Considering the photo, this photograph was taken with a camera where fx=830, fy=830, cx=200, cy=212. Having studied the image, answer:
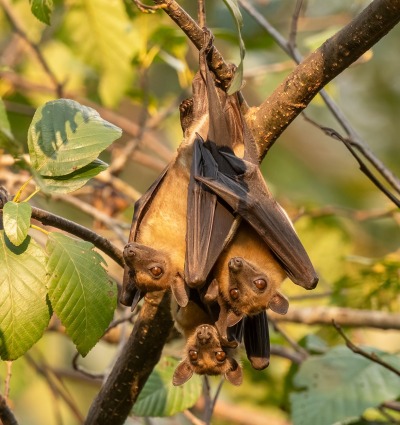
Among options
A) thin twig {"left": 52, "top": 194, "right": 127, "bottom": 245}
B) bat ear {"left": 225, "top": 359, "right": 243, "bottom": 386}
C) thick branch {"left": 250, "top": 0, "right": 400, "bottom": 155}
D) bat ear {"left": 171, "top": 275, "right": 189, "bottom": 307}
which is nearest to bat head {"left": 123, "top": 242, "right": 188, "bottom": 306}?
bat ear {"left": 171, "top": 275, "right": 189, "bottom": 307}

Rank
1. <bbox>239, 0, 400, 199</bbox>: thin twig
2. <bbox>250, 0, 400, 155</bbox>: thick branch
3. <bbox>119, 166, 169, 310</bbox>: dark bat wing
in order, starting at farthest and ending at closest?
<bbox>239, 0, 400, 199</bbox>: thin twig → <bbox>119, 166, 169, 310</bbox>: dark bat wing → <bbox>250, 0, 400, 155</bbox>: thick branch

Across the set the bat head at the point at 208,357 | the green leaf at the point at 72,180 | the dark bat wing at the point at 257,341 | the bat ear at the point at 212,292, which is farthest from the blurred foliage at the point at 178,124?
the dark bat wing at the point at 257,341

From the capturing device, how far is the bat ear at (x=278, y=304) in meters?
3.92

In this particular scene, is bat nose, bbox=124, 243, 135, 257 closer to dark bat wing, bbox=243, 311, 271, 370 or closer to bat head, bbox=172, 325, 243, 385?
bat head, bbox=172, 325, 243, 385

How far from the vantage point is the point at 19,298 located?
319cm

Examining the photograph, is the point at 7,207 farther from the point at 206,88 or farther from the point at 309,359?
the point at 309,359

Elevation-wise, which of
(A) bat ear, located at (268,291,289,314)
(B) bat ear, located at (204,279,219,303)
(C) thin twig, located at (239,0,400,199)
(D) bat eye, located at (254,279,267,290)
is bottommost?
(B) bat ear, located at (204,279,219,303)

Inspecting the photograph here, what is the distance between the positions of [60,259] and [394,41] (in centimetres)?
1070

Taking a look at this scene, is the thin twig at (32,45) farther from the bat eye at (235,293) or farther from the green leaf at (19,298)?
the green leaf at (19,298)

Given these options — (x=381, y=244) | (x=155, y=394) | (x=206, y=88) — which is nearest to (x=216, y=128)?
(x=206, y=88)

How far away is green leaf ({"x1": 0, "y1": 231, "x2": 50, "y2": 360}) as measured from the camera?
3.19 metres

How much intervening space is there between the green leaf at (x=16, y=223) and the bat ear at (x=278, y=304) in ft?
4.50

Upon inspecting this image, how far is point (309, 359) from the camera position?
5.26 metres

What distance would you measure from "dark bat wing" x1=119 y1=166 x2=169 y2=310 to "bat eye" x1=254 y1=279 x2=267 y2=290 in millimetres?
580
